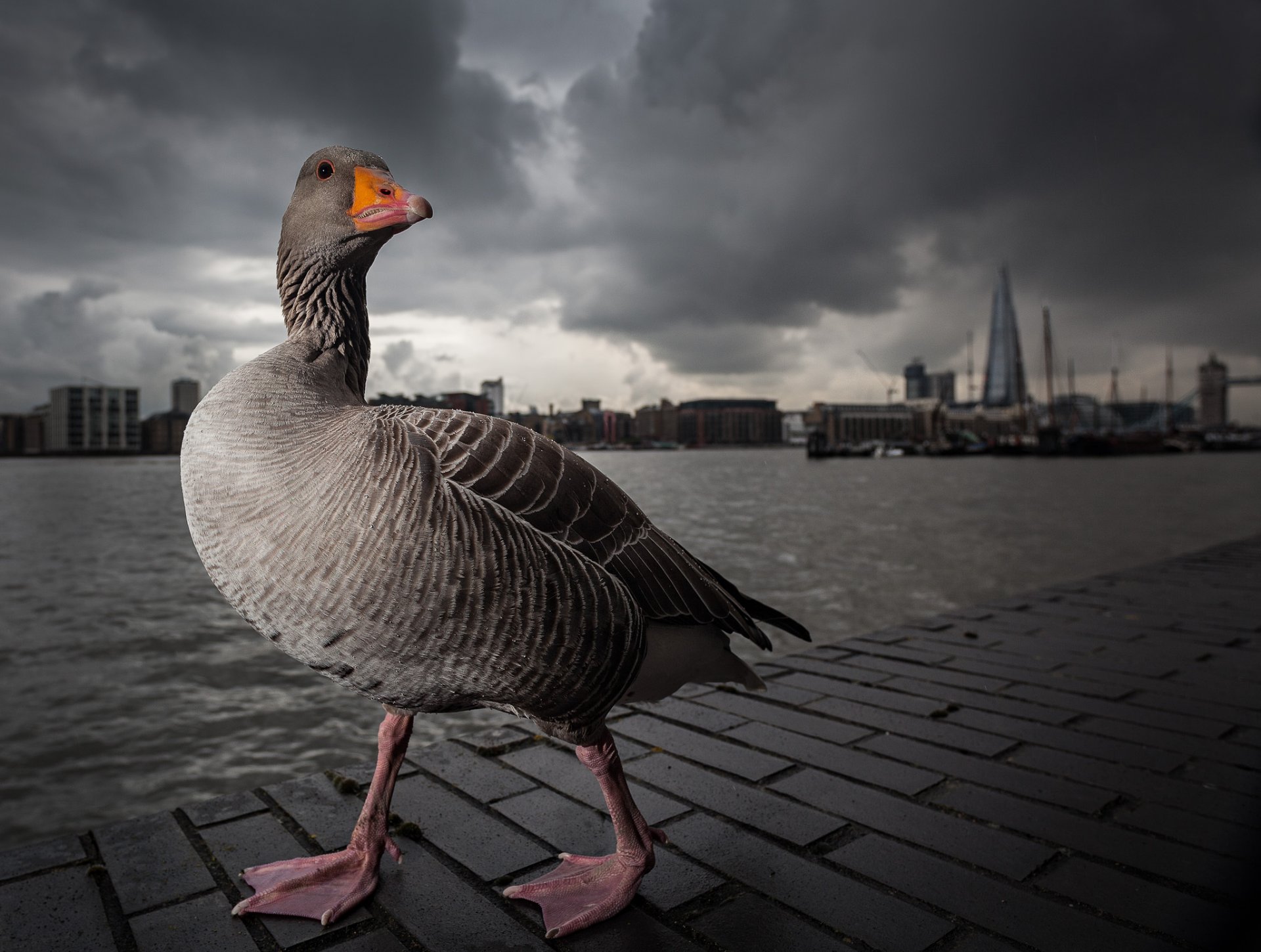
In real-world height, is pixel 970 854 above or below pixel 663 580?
below

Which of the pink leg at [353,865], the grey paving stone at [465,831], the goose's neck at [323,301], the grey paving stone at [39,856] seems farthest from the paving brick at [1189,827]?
the grey paving stone at [39,856]

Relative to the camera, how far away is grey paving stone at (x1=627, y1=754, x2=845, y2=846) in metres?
3.09

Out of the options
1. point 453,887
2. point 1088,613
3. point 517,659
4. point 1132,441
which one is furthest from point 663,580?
point 1132,441

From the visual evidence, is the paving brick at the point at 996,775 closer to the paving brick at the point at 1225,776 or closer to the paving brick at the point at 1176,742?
the paving brick at the point at 1225,776

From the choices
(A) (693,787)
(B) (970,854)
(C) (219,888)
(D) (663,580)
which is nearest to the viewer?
(D) (663,580)

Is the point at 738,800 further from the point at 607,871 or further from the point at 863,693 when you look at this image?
the point at 863,693

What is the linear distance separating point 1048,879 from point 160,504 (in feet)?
118

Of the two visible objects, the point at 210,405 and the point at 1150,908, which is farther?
the point at 1150,908

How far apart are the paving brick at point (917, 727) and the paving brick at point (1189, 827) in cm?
73

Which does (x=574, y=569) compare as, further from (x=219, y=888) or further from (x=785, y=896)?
(x=219, y=888)

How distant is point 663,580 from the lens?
2482 mm

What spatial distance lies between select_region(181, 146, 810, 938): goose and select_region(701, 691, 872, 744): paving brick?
1.71m

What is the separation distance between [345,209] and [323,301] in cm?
33

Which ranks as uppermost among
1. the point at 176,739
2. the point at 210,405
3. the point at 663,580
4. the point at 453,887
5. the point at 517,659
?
the point at 210,405
